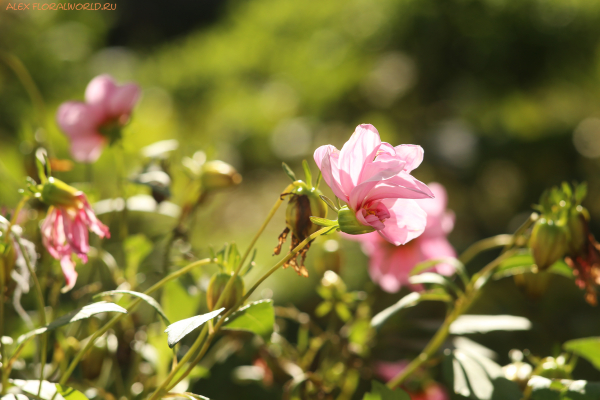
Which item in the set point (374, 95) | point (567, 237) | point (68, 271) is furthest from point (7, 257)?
point (374, 95)

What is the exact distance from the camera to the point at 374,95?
296 centimetres

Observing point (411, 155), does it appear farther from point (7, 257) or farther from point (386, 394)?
point (7, 257)

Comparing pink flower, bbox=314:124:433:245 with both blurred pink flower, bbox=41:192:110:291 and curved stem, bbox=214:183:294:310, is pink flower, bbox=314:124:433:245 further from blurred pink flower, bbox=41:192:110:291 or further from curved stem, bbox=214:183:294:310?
blurred pink flower, bbox=41:192:110:291

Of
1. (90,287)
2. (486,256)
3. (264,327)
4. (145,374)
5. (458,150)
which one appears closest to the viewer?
(264,327)

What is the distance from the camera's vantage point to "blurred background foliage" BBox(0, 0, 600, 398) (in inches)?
67.1

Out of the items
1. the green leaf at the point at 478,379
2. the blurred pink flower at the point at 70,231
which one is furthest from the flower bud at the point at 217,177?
the green leaf at the point at 478,379

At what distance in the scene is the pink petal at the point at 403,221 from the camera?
29 centimetres

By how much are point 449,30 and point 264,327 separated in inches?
83.3

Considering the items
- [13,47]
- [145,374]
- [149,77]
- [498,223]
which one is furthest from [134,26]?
[145,374]

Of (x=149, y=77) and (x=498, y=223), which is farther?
(x=149, y=77)

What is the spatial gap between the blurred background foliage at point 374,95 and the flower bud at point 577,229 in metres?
0.71

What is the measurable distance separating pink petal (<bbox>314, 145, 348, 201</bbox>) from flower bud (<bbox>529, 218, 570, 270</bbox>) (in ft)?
0.49

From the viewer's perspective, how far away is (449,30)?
2178 millimetres

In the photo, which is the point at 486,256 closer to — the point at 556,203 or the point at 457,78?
the point at 556,203
